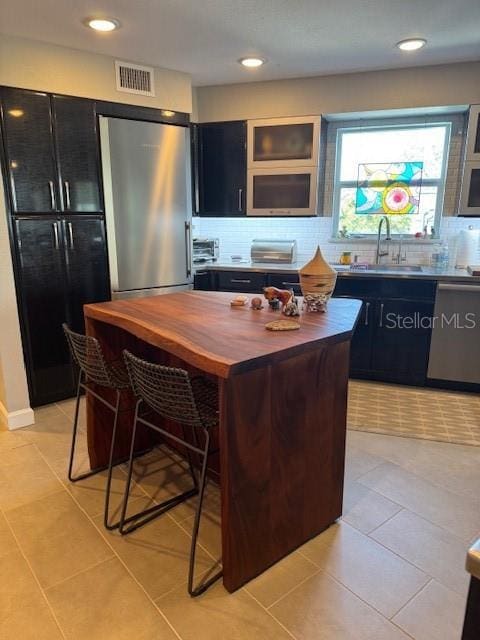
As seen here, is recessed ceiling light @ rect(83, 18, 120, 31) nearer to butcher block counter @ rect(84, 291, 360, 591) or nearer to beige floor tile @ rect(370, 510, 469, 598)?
butcher block counter @ rect(84, 291, 360, 591)

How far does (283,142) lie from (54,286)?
223 cm

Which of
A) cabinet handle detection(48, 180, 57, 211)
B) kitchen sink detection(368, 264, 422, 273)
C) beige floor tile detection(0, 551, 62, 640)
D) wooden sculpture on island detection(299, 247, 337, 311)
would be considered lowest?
beige floor tile detection(0, 551, 62, 640)

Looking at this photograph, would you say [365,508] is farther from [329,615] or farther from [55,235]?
[55,235]

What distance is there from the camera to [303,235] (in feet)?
14.1

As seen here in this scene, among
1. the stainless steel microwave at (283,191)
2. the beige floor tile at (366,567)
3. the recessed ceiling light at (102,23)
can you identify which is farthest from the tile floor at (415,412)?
the recessed ceiling light at (102,23)

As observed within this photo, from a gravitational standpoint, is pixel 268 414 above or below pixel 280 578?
above

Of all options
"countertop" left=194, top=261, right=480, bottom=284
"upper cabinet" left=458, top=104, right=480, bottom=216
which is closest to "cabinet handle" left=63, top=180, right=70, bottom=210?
"countertop" left=194, top=261, right=480, bottom=284

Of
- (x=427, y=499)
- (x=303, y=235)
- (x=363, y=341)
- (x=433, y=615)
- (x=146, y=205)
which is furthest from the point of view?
(x=303, y=235)

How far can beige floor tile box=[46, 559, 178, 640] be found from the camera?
1484mm

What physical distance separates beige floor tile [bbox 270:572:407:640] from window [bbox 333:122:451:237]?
323 centimetres

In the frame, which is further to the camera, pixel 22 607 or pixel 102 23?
pixel 102 23

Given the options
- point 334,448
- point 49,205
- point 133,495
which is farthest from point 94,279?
Result: point 334,448

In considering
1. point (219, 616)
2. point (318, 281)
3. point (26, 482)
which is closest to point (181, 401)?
point (219, 616)

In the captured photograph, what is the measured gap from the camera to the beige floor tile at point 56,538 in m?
1.77
